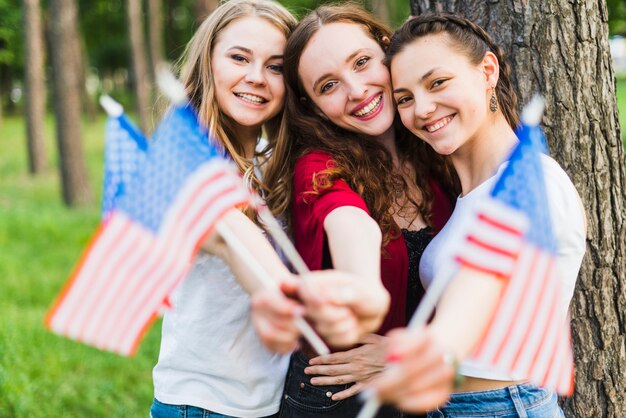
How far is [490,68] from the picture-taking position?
98.0 inches

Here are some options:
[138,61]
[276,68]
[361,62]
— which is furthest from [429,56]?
[138,61]

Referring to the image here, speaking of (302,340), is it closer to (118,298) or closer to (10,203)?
(118,298)

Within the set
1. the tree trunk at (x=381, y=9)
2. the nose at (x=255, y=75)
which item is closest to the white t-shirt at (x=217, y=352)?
the nose at (x=255, y=75)

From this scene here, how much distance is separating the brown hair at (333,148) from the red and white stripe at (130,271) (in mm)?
749

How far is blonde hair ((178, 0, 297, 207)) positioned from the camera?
2672mm

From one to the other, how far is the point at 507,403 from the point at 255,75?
4.90 feet

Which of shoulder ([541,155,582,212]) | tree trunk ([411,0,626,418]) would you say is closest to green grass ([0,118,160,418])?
tree trunk ([411,0,626,418])

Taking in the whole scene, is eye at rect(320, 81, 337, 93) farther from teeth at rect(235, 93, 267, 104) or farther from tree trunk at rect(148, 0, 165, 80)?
tree trunk at rect(148, 0, 165, 80)

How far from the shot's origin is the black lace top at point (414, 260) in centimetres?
270

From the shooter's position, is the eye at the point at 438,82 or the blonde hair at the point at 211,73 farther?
the blonde hair at the point at 211,73

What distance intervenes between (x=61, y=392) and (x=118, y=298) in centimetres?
322

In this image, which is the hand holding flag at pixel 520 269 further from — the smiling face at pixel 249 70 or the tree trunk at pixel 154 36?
the tree trunk at pixel 154 36

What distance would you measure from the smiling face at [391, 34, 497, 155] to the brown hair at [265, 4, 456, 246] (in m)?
0.29

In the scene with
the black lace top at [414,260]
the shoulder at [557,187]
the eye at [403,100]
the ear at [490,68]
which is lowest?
the black lace top at [414,260]
